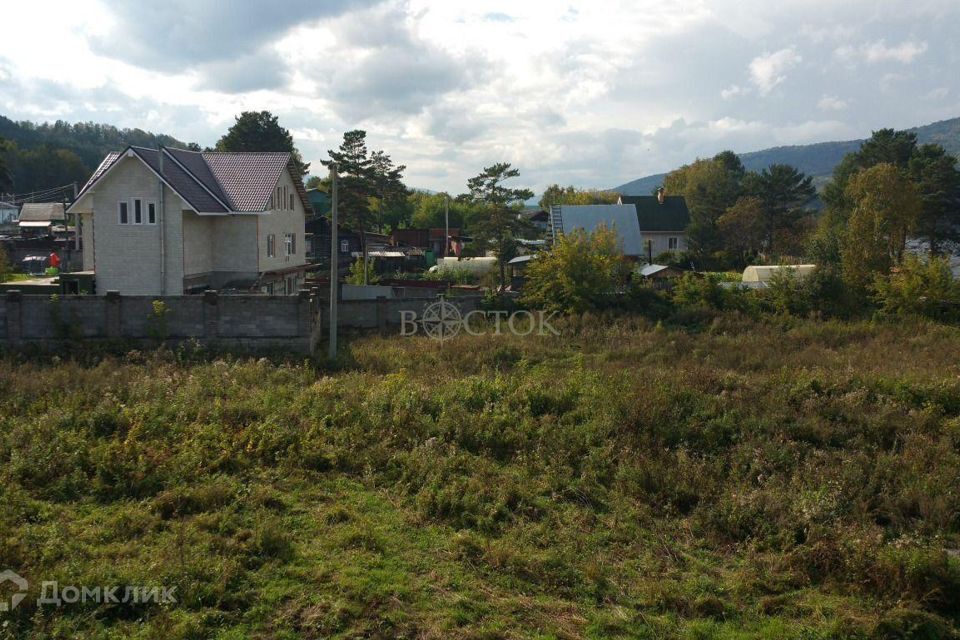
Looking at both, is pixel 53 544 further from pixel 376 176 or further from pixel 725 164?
pixel 725 164

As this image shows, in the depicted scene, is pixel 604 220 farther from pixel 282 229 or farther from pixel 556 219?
pixel 282 229

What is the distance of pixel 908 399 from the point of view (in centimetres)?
1352

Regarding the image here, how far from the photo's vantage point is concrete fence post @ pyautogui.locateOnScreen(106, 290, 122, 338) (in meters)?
19.0

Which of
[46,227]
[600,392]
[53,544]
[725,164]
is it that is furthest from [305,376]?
[725,164]

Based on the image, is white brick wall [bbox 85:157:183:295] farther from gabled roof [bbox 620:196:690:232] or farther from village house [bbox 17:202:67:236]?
village house [bbox 17:202:67:236]

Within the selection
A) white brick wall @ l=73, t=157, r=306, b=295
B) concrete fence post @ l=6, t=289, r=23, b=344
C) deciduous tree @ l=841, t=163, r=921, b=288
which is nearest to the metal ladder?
deciduous tree @ l=841, t=163, r=921, b=288

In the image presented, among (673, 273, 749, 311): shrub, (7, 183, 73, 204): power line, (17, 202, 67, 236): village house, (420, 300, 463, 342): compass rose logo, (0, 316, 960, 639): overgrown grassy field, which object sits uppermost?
(7, 183, 73, 204): power line

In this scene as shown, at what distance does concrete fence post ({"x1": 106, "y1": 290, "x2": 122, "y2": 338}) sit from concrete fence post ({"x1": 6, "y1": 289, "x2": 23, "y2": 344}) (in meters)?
2.11

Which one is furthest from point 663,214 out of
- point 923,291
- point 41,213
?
point 41,213

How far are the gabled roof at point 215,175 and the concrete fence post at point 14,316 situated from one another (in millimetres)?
5461

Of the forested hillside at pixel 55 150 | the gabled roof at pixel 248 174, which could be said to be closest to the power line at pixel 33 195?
the forested hillside at pixel 55 150

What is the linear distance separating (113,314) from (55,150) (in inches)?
3340

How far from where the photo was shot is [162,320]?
1911 cm

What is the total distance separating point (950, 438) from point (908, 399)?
166 centimetres
